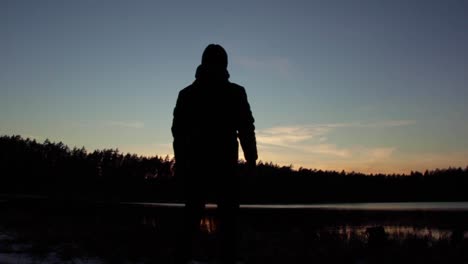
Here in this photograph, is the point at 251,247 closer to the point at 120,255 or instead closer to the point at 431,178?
the point at 120,255

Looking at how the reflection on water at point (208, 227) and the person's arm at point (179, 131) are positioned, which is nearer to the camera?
the person's arm at point (179, 131)

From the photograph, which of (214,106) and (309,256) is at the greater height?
(214,106)

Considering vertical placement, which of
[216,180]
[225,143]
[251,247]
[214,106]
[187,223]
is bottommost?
[251,247]

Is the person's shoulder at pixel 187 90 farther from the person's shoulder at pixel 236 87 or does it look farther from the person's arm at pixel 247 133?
the person's arm at pixel 247 133

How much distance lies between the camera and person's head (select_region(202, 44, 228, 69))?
5277 millimetres

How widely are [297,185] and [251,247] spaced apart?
495ft

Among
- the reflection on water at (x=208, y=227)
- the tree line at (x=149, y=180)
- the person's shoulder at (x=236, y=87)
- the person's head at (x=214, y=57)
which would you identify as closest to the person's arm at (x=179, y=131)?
the person's head at (x=214, y=57)

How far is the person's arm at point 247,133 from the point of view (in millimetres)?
5266

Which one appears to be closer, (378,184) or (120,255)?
(120,255)

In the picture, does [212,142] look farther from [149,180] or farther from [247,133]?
[149,180]

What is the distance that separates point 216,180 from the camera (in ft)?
16.5

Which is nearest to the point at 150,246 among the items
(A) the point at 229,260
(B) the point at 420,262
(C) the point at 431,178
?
(A) the point at 229,260

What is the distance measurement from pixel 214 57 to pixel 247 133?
1154mm

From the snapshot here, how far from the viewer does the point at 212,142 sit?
5.08m
